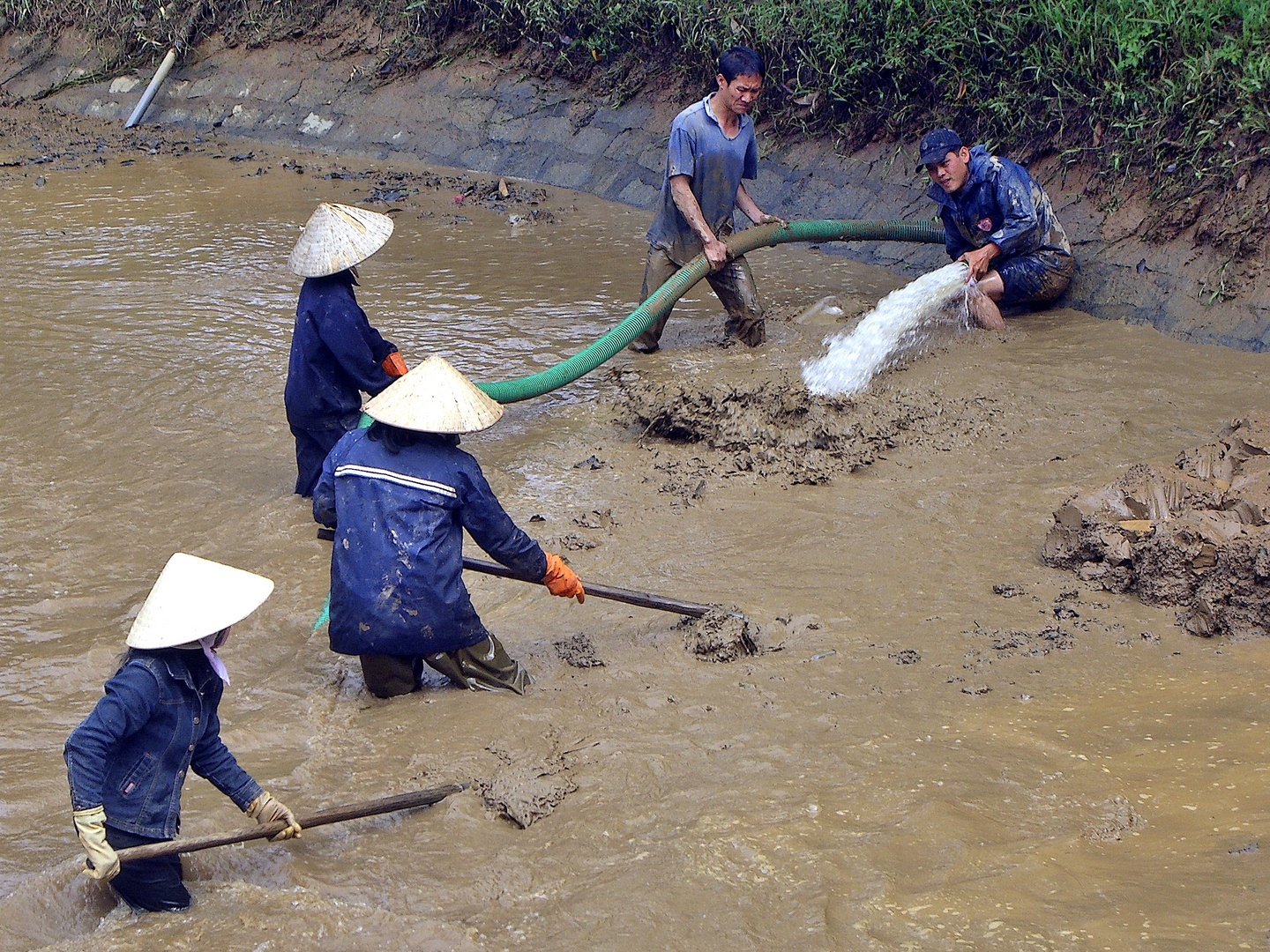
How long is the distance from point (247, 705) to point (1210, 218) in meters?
6.09

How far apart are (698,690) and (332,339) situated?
90.1 inches

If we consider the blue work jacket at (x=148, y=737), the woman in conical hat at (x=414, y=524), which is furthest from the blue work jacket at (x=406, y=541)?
the blue work jacket at (x=148, y=737)

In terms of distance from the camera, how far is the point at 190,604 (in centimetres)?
280

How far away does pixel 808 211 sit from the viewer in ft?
30.2

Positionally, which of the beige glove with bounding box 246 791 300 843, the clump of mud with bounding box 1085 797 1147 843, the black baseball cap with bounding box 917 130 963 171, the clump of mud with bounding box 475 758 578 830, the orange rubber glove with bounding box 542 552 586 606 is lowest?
the clump of mud with bounding box 475 758 578 830

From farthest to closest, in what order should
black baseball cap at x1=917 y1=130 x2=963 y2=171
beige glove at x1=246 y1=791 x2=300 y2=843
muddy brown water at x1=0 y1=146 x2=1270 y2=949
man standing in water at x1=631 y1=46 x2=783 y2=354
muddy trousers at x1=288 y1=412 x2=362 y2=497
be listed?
black baseball cap at x1=917 y1=130 x2=963 y2=171
man standing in water at x1=631 y1=46 x2=783 y2=354
muddy trousers at x1=288 y1=412 x2=362 y2=497
beige glove at x1=246 y1=791 x2=300 y2=843
muddy brown water at x1=0 y1=146 x2=1270 y2=949

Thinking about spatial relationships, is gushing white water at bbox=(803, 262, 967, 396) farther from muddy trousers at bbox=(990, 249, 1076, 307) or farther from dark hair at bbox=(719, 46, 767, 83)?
dark hair at bbox=(719, 46, 767, 83)

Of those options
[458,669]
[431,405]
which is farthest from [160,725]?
[431,405]

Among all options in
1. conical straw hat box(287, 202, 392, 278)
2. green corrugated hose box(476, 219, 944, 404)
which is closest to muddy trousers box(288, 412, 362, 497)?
conical straw hat box(287, 202, 392, 278)

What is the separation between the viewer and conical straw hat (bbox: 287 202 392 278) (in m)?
4.80

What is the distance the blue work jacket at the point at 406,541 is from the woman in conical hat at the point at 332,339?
1.30 m

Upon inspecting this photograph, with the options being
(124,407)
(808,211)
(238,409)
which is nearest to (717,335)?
(808,211)

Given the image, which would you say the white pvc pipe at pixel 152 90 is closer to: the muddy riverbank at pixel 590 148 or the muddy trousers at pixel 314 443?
the muddy riverbank at pixel 590 148

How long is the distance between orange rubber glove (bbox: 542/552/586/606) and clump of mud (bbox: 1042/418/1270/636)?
1801 millimetres
